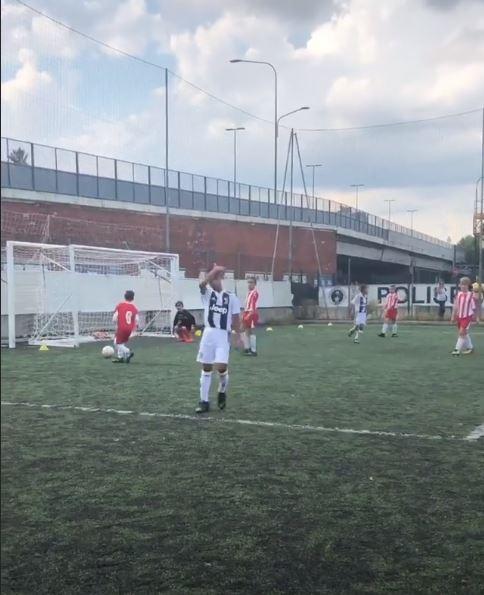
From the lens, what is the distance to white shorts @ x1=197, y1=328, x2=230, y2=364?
25.8 feet

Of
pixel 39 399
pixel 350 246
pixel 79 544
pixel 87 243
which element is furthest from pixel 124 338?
pixel 350 246

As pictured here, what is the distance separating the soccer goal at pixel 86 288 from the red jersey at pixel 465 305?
9771mm

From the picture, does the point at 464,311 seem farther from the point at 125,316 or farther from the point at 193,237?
the point at 193,237

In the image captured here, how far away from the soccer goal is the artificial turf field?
27.9 feet

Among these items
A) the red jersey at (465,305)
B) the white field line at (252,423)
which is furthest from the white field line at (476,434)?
the red jersey at (465,305)

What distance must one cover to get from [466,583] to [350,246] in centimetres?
4578

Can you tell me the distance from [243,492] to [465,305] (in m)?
11.7

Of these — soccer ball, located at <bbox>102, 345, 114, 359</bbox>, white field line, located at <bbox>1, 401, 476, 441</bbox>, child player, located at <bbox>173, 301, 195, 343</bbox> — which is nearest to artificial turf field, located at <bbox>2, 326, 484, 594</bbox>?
white field line, located at <bbox>1, 401, 476, 441</bbox>

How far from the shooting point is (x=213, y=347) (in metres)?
7.92

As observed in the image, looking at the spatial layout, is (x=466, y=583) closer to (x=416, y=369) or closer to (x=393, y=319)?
(x=416, y=369)

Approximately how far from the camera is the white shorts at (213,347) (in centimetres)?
787

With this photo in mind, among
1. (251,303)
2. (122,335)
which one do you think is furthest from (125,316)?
(251,303)

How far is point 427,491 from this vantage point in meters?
4.59

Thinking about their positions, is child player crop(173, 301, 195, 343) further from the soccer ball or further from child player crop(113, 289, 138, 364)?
child player crop(113, 289, 138, 364)
